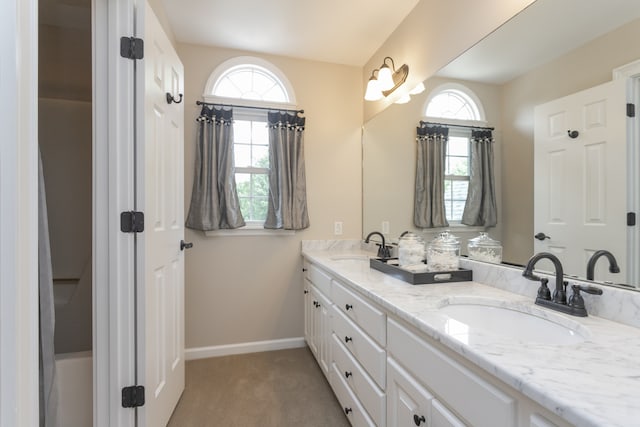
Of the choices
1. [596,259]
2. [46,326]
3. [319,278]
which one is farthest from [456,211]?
[46,326]

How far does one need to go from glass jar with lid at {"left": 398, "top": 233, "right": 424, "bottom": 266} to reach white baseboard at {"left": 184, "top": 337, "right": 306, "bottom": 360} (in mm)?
1474

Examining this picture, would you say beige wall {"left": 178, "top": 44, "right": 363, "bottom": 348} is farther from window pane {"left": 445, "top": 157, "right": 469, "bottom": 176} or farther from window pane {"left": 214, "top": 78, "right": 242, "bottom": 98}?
window pane {"left": 445, "top": 157, "right": 469, "bottom": 176}

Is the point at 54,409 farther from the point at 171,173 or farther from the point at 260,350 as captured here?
the point at 260,350

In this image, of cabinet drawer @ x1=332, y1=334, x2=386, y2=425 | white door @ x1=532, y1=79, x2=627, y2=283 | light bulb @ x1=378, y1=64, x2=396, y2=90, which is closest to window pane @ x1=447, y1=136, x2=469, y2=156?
white door @ x1=532, y1=79, x2=627, y2=283

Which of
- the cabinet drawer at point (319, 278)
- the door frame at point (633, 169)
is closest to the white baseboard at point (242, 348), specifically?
the cabinet drawer at point (319, 278)

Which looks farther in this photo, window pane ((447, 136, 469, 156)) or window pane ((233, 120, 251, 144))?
window pane ((233, 120, 251, 144))

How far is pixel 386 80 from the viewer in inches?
91.8

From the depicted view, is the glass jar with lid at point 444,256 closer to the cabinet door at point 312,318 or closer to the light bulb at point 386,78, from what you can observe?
the cabinet door at point 312,318

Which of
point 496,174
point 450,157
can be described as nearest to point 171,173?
point 450,157

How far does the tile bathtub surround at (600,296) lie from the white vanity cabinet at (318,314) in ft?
3.31

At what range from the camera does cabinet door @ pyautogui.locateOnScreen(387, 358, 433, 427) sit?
0.97 m

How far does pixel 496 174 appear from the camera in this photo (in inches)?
60.4

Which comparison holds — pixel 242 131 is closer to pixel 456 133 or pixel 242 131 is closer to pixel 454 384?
pixel 456 133

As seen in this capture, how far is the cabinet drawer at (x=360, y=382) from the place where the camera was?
4.19 feet
